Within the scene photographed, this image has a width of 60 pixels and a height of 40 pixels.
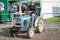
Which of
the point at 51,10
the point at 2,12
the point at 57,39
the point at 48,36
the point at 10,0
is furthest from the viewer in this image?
the point at 51,10

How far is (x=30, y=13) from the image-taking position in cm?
1281

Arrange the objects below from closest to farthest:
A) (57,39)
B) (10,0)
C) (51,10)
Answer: (57,39)
(10,0)
(51,10)

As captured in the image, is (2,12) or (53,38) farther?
(2,12)

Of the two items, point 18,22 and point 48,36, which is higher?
point 18,22

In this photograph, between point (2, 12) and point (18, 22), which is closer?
point (18, 22)

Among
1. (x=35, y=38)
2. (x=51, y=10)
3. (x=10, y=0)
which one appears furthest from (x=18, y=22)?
(x=51, y=10)

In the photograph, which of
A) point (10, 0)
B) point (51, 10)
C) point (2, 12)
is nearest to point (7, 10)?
point (2, 12)

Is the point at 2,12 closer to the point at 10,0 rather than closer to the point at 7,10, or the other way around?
the point at 7,10

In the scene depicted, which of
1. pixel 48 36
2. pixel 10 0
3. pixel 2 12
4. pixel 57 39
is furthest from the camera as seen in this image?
pixel 10 0

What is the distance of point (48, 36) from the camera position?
1268 centimetres

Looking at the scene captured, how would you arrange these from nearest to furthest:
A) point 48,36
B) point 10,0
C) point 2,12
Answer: point 48,36 < point 2,12 < point 10,0

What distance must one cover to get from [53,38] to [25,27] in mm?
1574

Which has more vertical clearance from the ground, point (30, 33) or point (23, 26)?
point (23, 26)

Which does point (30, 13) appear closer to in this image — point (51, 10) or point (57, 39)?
point (57, 39)
